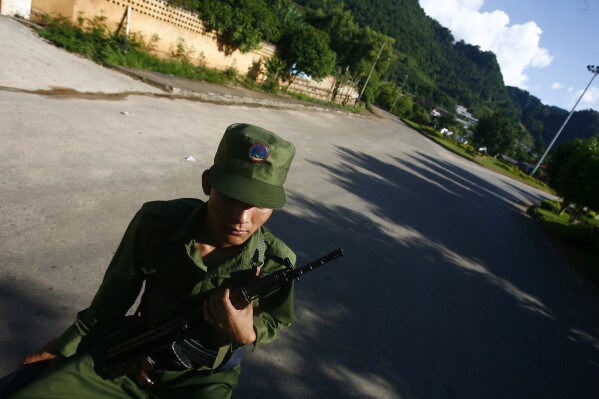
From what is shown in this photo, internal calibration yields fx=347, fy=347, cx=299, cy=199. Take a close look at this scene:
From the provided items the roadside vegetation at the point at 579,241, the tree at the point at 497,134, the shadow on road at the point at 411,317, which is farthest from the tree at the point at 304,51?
the tree at the point at 497,134

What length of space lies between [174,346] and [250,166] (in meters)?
0.76

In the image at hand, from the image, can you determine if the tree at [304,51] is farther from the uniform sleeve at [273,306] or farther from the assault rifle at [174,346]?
the assault rifle at [174,346]

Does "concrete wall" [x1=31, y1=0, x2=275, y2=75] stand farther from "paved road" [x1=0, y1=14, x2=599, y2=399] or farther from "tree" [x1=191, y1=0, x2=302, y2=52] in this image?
"paved road" [x1=0, y1=14, x2=599, y2=399]

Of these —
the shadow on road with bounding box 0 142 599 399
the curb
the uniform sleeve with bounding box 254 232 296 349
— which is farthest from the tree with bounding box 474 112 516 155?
the uniform sleeve with bounding box 254 232 296 349

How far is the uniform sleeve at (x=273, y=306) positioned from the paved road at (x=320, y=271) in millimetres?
1205

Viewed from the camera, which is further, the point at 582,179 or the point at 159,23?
the point at 582,179

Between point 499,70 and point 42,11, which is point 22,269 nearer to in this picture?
point 42,11

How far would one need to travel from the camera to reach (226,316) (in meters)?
1.31

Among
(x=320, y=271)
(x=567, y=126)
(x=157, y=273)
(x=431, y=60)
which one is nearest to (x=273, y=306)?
(x=157, y=273)

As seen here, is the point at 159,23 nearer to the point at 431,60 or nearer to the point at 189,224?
the point at 189,224

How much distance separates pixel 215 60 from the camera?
15938mm

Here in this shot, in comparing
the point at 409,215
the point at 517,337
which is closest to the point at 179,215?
the point at 517,337

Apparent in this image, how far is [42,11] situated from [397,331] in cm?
1265

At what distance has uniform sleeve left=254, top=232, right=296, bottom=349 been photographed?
5.50 feet
